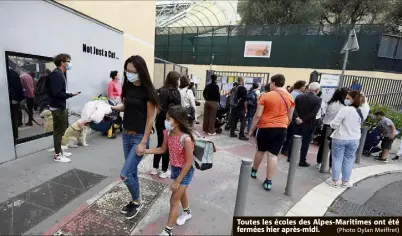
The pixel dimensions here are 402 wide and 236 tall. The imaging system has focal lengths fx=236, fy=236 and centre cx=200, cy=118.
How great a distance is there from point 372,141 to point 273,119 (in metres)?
4.53

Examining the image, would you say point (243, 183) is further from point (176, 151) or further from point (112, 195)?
point (112, 195)

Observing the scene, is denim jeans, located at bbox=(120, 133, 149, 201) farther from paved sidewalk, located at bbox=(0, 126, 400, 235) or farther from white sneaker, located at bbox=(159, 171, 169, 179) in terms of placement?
white sneaker, located at bbox=(159, 171, 169, 179)

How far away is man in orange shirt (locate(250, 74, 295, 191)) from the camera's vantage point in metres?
3.75

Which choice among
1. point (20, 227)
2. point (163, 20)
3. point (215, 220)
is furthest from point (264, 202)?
point (163, 20)

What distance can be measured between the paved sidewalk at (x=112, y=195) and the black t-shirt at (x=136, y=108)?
3.76 feet

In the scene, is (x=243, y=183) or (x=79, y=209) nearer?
(x=243, y=183)

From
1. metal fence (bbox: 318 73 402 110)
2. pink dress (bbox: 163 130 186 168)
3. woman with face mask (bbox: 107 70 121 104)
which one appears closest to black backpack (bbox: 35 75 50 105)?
woman with face mask (bbox: 107 70 121 104)

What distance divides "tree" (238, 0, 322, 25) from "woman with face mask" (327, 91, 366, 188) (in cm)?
1725

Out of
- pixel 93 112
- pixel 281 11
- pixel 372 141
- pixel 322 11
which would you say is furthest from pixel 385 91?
pixel 93 112

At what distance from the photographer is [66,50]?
5.11 metres

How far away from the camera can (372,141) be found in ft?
21.3

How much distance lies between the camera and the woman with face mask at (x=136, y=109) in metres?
2.60

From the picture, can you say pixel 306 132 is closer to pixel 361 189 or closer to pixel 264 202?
pixel 361 189

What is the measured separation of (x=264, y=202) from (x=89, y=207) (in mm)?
2422
